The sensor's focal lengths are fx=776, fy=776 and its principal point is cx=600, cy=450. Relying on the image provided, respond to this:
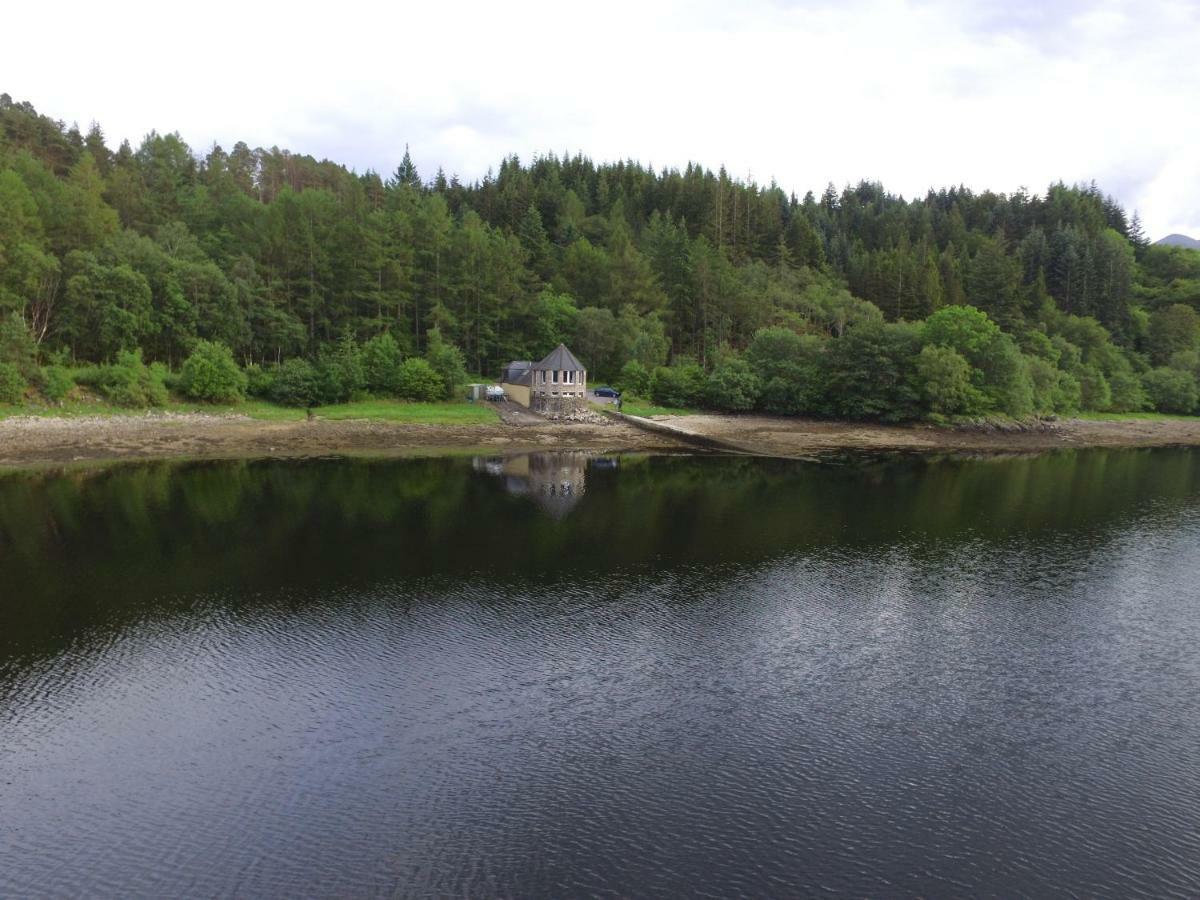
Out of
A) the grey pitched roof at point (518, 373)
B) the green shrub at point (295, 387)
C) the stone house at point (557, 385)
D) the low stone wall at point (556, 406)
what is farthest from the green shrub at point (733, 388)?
the green shrub at point (295, 387)

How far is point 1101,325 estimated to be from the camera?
117125 millimetres

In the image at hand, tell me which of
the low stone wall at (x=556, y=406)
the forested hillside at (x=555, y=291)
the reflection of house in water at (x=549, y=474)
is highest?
the forested hillside at (x=555, y=291)

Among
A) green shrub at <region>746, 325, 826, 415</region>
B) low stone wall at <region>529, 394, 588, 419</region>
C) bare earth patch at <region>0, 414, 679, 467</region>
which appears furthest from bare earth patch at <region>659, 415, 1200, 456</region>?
low stone wall at <region>529, 394, 588, 419</region>

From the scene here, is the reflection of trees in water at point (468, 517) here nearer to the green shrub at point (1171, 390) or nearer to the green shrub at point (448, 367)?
the green shrub at point (448, 367)

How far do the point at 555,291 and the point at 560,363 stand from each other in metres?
26.8

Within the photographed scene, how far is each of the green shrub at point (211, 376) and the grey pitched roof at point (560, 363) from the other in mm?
27513

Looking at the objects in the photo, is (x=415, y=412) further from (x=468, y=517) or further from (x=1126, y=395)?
(x=1126, y=395)

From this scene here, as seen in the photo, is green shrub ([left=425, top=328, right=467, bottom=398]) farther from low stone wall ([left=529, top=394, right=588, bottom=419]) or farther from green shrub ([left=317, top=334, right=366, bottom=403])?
low stone wall ([left=529, top=394, right=588, bottom=419])

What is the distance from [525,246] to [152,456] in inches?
2485

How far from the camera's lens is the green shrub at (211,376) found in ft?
222

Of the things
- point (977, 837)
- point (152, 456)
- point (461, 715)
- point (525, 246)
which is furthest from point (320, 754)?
point (525, 246)

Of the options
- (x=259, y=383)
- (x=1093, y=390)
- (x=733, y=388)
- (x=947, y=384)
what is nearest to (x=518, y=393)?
(x=733, y=388)

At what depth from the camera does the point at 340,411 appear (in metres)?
71.3

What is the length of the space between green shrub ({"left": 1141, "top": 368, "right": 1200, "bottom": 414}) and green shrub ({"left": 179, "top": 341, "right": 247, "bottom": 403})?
109515mm
